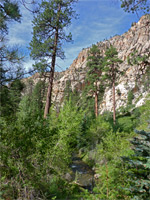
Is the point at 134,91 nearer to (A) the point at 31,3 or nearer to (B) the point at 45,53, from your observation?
(B) the point at 45,53

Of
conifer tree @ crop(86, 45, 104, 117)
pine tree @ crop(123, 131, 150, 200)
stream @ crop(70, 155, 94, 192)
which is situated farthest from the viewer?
conifer tree @ crop(86, 45, 104, 117)

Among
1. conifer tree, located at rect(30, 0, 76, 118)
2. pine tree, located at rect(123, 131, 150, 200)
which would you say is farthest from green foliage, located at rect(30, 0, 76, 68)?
pine tree, located at rect(123, 131, 150, 200)

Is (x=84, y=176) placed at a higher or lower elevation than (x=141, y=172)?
lower

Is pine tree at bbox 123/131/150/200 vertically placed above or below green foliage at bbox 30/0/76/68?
below

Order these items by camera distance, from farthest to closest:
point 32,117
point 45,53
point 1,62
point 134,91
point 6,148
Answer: point 134,91 < point 45,53 < point 1,62 < point 32,117 < point 6,148

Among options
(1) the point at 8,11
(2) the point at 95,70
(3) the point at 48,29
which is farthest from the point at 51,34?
(2) the point at 95,70

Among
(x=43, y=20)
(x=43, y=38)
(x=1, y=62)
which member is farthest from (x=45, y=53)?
(x=1, y=62)

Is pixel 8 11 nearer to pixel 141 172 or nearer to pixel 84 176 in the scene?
pixel 141 172

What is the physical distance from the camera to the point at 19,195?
3.02m

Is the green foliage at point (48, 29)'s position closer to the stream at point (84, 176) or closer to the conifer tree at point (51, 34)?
the conifer tree at point (51, 34)

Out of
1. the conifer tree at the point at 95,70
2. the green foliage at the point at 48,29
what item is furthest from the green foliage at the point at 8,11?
the conifer tree at the point at 95,70

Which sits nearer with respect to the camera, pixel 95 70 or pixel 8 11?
pixel 8 11

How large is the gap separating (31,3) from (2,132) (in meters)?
3.00

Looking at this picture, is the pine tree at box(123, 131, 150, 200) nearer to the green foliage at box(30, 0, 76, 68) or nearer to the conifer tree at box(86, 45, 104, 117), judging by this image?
the green foliage at box(30, 0, 76, 68)
